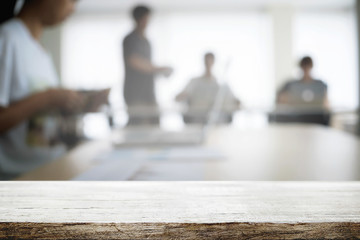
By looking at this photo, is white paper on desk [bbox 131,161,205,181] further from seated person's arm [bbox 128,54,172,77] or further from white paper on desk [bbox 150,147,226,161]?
seated person's arm [bbox 128,54,172,77]

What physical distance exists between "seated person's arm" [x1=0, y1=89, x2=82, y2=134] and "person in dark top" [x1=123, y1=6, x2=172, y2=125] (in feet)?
2.41

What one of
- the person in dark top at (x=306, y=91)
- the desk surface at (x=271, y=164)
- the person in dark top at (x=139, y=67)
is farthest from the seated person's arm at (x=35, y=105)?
the person in dark top at (x=306, y=91)

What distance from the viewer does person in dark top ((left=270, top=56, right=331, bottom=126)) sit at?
2381 mm

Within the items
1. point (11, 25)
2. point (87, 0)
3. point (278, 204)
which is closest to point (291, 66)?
point (87, 0)

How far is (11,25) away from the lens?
100 cm

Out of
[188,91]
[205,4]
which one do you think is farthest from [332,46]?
[188,91]

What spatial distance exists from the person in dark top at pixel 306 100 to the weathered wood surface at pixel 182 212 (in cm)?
224

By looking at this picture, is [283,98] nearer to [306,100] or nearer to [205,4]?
[306,100]

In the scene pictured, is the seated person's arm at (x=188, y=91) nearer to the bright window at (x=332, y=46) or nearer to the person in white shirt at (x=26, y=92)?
the person in white shirt at (x=26, y=92)

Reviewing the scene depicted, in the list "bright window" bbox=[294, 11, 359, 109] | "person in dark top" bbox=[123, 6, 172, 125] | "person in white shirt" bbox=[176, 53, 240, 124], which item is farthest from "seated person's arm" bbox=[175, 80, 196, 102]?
"bright window" bbox=[294, 11, 359, 109]

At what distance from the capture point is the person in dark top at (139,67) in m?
1.61

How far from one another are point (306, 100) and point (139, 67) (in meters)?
1.16

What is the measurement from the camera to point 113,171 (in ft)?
1.51

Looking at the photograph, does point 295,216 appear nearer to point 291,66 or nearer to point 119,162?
point 119,162
